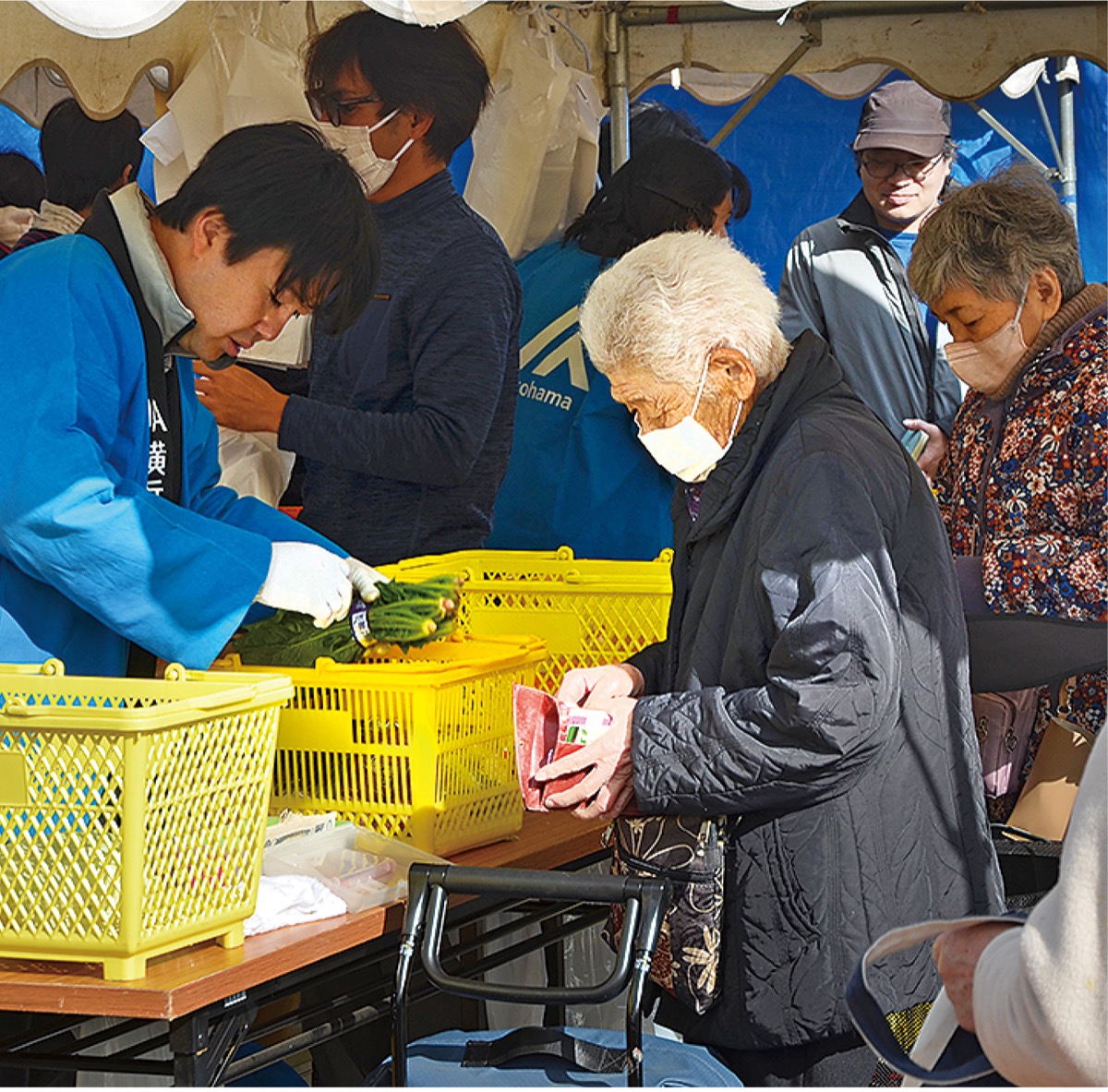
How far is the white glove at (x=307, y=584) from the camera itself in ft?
8.71

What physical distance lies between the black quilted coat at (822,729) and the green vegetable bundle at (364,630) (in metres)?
0.65

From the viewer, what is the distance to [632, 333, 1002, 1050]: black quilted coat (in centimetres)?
205

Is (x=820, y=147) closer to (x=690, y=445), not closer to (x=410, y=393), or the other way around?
(x=410, y=393)

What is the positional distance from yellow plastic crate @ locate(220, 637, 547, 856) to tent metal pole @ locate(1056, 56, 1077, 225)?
1.91 metres

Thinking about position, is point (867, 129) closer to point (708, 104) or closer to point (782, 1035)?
point (708, 104)

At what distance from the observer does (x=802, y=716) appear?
2027 millimetres

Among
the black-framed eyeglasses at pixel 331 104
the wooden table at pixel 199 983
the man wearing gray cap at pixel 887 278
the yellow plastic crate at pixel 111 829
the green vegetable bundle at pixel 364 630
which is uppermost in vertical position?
the black-framed eyeglasses at pixel 331 104

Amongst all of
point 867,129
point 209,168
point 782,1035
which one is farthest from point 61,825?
point 867,129

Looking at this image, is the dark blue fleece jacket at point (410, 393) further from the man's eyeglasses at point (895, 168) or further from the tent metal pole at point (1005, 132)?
the tent metal pole at point (1005, 132)

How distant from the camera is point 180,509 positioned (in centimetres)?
261

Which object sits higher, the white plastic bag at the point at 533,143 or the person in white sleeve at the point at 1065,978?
the white plastic bag at the point at 533,143

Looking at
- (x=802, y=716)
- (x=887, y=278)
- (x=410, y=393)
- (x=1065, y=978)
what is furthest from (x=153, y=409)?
(x=1065, y=978)

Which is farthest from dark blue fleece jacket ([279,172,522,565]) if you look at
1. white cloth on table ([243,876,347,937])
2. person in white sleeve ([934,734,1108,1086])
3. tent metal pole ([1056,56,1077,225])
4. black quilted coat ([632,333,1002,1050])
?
person in white sleeve ([934,734,1108,1086])

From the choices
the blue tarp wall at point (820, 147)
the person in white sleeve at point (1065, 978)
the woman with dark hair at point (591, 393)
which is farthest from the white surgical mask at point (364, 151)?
the person in white sleeve at point (1065, 978)
